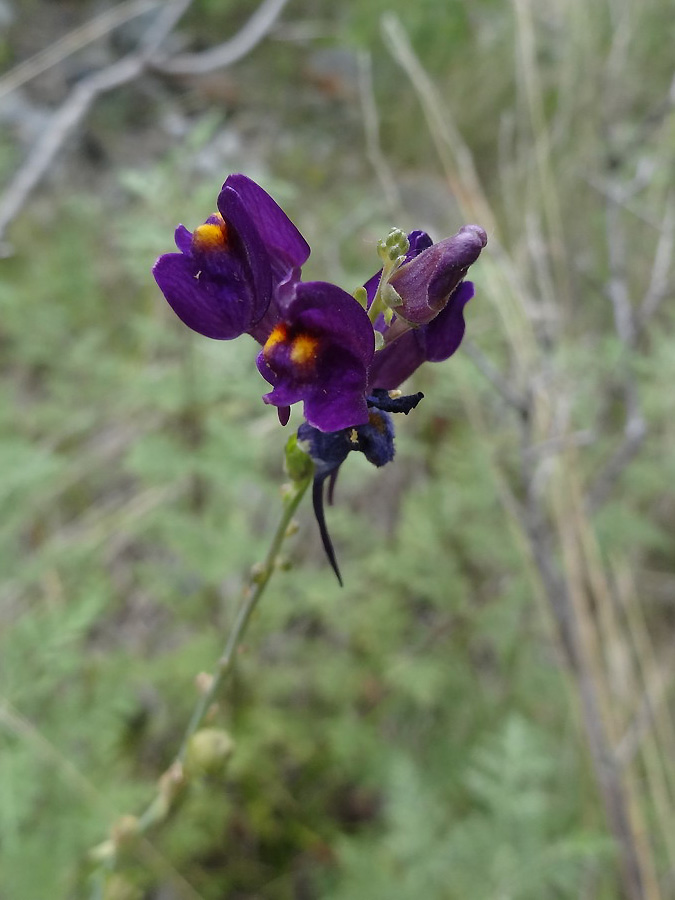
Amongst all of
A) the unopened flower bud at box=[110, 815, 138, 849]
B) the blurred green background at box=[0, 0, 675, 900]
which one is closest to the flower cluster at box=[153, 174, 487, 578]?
the unopened flower bud at box=[110, 815, 138, 849]

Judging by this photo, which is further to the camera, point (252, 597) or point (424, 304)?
point (252, 597)

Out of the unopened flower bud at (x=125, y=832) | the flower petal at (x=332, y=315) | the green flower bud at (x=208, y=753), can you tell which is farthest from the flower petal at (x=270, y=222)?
the unopened flower bud at (x=125, y=832)

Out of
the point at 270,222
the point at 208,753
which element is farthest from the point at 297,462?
the point at 208,753

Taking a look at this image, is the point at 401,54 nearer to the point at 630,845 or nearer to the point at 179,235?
the point at 179,235

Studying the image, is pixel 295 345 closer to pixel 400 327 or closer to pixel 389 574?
pixel 400 327

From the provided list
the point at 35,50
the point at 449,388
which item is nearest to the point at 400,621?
the point at 449,388

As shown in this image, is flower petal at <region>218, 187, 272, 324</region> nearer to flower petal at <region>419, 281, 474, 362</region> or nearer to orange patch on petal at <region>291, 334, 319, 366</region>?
orange patch on petal at <region>291, 334, 319, 366</region>

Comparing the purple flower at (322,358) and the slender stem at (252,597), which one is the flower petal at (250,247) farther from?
the slender stem at (252,597)
